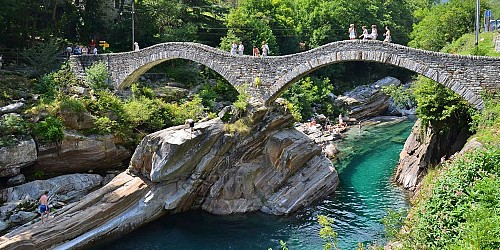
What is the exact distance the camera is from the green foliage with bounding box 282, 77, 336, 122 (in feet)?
128

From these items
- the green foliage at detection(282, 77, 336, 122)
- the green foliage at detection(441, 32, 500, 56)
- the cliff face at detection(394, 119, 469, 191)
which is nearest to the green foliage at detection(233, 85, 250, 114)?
the cliff face at detection(394, 119, 469, 191)

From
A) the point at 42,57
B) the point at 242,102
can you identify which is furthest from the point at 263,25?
the point at 242,102

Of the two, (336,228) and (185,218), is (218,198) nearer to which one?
(185,218)

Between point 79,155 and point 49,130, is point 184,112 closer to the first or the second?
point 79,155

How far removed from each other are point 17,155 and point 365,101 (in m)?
33.6

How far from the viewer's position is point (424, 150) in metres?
23.0

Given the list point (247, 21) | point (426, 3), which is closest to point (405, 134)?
point (247, 21)

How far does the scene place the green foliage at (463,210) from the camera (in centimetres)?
942

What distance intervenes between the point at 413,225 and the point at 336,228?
7562 millimetres

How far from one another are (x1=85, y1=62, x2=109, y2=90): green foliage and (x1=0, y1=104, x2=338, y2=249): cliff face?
346 inches

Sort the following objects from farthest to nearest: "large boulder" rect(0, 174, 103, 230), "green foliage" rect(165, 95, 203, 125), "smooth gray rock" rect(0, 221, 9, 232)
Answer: "green foliage" rect(165, 95, 203, 125) → "large boulder" rect(0, 174, 103, 230) → "smooth gray rock" rect(0, 221, 9, 232)

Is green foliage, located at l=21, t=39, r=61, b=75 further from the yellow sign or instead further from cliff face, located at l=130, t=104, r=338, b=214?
cliff face, located at l=130, t=104, r=338, b=214

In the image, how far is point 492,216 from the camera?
9.99 meters

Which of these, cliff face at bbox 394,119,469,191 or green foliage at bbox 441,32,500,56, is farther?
green foliage at bbox 441,32,500,56
